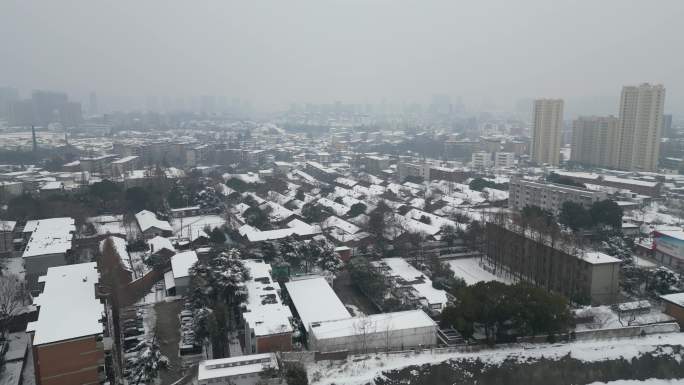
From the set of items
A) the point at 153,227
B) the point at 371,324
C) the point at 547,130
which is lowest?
the point at 371,324

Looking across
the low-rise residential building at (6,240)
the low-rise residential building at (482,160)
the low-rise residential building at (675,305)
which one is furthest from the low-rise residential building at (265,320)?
the low-rise residential building at (482,160)

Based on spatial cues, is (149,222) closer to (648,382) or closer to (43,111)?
(648,382)

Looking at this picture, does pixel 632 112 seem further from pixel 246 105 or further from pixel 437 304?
pixel 246 105

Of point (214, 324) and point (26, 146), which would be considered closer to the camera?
point (214, 324)

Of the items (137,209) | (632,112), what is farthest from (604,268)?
(632,112)

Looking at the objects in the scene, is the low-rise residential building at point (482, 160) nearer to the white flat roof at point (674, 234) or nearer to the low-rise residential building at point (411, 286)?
the white flat roof at point (674, 234)

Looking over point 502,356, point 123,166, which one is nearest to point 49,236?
point 502,356
